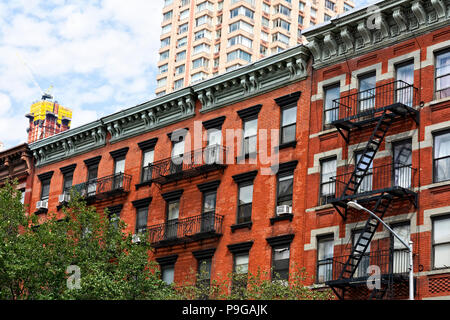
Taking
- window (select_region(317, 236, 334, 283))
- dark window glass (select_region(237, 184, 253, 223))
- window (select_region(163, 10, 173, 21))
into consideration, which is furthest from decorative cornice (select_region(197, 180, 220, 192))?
window (select_region(163, 10, 173, 21))

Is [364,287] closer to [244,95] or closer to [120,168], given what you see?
[244,95]

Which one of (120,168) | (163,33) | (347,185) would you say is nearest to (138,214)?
(120,168)

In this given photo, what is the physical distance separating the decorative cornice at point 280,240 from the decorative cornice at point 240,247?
128 cm

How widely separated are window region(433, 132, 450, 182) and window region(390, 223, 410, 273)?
2.34 metres

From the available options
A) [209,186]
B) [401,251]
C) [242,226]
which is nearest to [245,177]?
[242,226]

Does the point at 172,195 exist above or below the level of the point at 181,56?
below

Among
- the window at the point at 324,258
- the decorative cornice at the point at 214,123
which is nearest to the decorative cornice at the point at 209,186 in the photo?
the decorative cornice at the point at 214,123

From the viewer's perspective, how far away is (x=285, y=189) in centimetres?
3622

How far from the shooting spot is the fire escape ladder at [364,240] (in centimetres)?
3014

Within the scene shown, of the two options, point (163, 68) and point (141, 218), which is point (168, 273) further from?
point (163, 68)

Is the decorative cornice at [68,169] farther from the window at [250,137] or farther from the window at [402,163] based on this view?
the window at [402,163]

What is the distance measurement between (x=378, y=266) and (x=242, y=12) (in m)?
84.3

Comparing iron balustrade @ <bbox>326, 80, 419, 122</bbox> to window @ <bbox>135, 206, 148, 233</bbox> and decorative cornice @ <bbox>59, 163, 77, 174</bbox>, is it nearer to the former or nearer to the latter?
window @ <bbox>135, 206, 148, 233</bbox>

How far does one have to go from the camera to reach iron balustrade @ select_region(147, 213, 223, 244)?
38.6 meters
